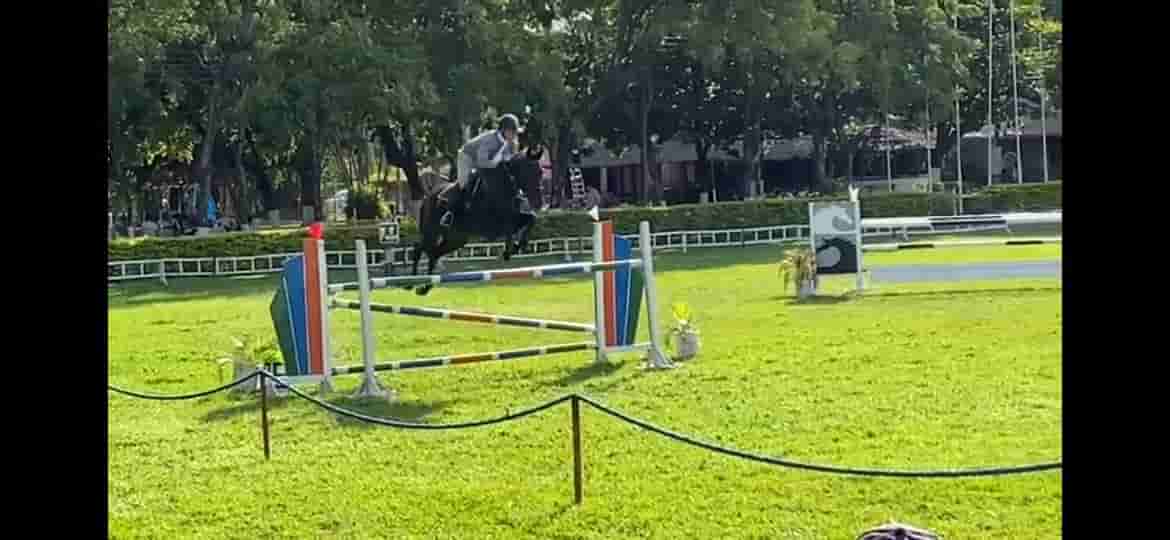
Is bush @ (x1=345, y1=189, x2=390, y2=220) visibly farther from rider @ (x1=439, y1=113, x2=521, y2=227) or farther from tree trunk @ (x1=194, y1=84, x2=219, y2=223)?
rider @ (x1=439, y1=113, x2=521, y2=227)

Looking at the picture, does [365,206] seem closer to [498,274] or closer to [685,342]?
[685,342]

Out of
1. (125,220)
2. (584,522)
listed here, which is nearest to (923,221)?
(584,522)

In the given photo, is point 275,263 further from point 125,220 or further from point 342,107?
point 125,220

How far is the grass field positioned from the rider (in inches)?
74.9

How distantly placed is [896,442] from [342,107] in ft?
78.4

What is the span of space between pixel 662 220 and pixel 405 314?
2021cm

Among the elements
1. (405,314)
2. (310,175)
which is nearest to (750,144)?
(310,175)

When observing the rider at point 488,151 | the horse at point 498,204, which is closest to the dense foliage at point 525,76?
the horse at point 498,204

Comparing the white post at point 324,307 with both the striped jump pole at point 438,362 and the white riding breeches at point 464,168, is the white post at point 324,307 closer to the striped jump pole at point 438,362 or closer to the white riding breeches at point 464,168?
the striped jump pole at point 438,362

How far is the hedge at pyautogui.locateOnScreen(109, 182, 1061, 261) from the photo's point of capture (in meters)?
25.5

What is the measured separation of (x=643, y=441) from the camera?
725 centimetres

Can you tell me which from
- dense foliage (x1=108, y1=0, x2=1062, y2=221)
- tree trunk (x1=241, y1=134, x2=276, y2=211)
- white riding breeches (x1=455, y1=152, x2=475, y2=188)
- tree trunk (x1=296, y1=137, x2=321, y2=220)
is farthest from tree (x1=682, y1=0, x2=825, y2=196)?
white riding breeches (x1=455, y1=152, x2=475, y2=188)

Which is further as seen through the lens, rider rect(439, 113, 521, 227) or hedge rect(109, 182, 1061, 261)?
hedge rect(109, 182, 1061, 261)

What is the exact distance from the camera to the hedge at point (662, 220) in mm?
25531
